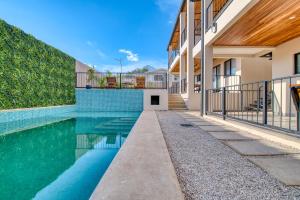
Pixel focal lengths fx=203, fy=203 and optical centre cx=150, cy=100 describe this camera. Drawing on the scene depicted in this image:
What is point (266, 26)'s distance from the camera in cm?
631

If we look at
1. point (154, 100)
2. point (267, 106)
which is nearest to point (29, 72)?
point (154, 100)

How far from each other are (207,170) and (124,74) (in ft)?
44.2

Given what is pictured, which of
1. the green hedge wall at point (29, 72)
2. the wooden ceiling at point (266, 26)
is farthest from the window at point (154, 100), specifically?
the green hedge wall at point (29, 72)

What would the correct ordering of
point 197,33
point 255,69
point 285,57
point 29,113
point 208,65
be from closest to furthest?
point 285,57 < point 29,113 < point 208,65 < point 255,69 < point 197,33

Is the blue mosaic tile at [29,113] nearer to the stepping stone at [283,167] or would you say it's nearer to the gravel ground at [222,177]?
the gravel ground at [222,177]

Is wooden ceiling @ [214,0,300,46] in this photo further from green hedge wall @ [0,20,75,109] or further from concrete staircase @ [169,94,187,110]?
green hedge wall @ [0,20,75,109]

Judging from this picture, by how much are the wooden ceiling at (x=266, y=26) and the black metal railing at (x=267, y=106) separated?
5.31 ft

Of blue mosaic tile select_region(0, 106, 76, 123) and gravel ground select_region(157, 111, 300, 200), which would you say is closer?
gravel ground select_region(157, 111, 300, 200)

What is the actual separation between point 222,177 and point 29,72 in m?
9.41

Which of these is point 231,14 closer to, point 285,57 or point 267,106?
point 267,106

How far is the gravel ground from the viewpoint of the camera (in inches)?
61.7

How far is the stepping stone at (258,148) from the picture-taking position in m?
2.77

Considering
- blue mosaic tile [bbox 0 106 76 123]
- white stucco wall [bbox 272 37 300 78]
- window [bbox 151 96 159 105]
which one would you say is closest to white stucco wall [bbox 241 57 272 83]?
white stucco wall [bbox 272 37 300 78]

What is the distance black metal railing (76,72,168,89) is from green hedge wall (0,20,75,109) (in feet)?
8.15
